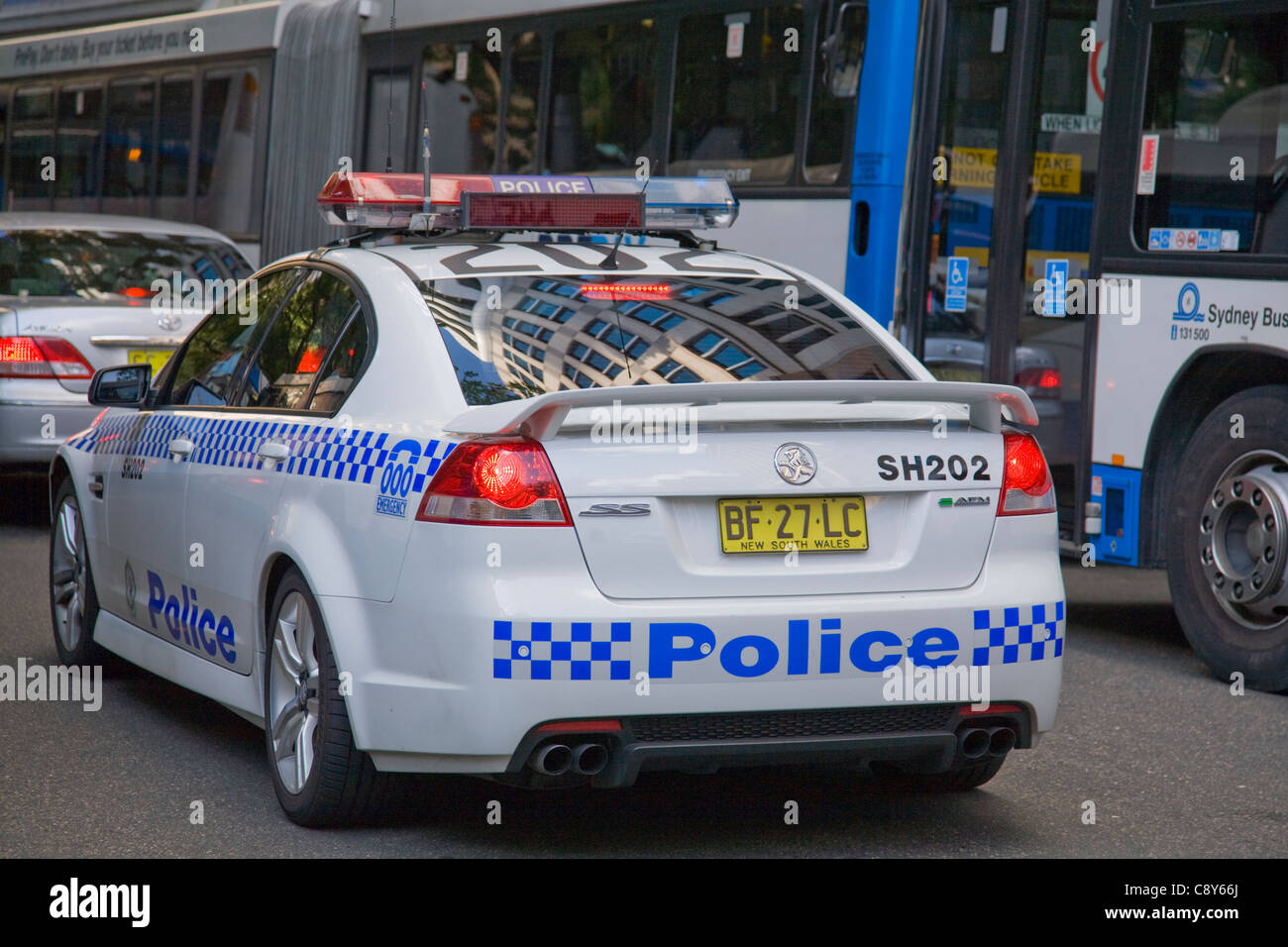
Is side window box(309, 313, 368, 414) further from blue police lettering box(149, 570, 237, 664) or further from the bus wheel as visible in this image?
the bus wheel

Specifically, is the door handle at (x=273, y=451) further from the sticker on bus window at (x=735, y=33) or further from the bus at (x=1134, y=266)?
the sticker on bus window at (x=735, y=33)

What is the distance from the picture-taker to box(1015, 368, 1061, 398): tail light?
880cm

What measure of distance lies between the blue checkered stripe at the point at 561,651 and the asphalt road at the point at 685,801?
2.07ft

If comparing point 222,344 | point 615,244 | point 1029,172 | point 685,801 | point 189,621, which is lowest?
point 685,801

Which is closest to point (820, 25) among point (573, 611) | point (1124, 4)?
point (1124, 4)

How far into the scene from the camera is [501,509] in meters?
4.54

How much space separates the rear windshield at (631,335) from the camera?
16.1 ft

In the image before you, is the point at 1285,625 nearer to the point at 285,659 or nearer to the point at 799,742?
the point at 799,742

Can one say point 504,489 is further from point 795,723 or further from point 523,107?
point 523,107

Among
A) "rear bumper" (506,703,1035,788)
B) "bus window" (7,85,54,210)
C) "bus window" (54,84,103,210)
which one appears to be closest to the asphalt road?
"rear bumper" (506,703,1035,788)

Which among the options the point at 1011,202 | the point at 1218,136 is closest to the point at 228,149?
the point at 1011,202

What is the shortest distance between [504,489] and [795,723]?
34.7 inches

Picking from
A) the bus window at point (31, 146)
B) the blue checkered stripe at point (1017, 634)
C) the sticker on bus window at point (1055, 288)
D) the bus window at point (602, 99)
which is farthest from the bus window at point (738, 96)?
the bus window at point (31, 146)

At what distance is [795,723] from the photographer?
469 cm
